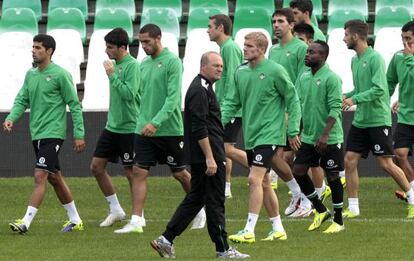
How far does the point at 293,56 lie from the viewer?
15672 mm

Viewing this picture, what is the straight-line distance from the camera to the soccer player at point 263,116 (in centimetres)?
1307

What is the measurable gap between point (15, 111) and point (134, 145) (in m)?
1.31

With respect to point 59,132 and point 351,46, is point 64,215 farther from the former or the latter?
point 351,46

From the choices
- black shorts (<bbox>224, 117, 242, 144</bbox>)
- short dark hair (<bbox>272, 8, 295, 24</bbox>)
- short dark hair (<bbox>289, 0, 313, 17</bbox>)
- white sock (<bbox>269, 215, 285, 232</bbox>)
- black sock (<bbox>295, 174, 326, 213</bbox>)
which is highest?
short dark hair (<bbox>289, 0, 313, 17</bbox>)

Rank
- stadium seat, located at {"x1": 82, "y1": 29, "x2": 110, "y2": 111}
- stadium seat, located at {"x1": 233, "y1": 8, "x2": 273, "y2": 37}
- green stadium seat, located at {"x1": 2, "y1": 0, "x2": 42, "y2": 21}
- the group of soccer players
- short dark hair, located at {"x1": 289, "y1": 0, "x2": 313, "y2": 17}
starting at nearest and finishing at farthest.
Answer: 1. the group of soccer players
2. short dark hair, located at {"x1": 289, "y1": 0, "x2": 313, "y2": 17}
3. stadium seat, located at {"x1": 82, "y1": 29, "x2": 110, "y2": 111}
4. stadium seat, located at {"x1": 233, "y1": 8, "x2": 273, "y2": 37}
5. green stadium seat, located at {"x1": 2, "y1": 0, "x2": 42, "y2": 21}

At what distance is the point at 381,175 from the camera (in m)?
19.1

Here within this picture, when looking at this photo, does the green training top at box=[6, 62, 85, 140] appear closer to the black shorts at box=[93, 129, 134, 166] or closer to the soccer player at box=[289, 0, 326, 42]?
the black shorts at box=[93, 129, 134, 166]

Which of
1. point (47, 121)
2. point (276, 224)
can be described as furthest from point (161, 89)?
point (276, 224)

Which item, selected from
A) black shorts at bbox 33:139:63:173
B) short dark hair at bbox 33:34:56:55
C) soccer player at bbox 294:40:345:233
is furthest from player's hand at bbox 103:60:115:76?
soccer player at bbox 294:40:345:233

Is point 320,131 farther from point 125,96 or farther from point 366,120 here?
point 125,96

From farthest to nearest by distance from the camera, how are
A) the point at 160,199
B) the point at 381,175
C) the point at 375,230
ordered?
the point at 381,175, the point at 160,199, the point at 375,230

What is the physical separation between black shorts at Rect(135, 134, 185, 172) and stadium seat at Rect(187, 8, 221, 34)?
27.0ft

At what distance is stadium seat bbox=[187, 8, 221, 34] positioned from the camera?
22.2 metres

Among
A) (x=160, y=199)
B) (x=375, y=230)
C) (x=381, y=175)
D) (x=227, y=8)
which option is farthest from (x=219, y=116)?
(x=227, y=8)
